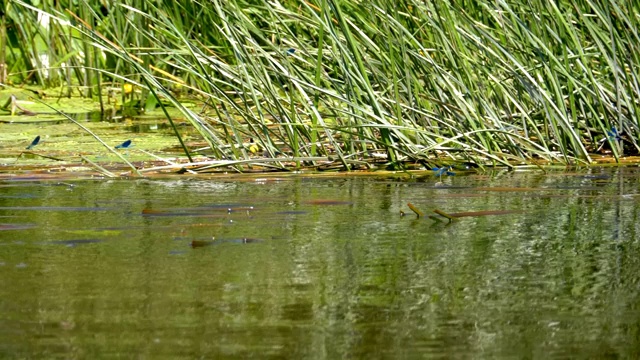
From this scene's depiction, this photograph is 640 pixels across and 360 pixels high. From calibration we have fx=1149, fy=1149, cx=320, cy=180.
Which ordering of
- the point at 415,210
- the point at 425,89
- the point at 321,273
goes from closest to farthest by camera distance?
the point at 321,273 < the point at 415,210 < the point at 425,89

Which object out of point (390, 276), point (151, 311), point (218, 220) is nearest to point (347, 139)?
point (218, 220)

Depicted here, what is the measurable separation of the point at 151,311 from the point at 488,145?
1917 mm

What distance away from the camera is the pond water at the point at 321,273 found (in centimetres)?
146

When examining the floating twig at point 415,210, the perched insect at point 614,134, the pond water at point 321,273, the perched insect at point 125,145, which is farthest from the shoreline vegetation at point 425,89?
the floating twig at point 415,210

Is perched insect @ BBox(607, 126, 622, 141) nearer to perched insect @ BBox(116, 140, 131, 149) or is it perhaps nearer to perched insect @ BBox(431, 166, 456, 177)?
perched insect @ BBox(431, 166, 456, 177)

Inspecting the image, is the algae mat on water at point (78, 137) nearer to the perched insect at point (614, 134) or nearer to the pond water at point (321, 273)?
the pond water at point (321, 273)

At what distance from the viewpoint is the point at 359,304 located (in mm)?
1658

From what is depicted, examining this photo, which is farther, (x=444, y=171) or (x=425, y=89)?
(x=425, y=89)

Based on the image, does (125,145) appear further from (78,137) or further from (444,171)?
(444,171)

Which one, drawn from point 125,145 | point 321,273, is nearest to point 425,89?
point 125,145

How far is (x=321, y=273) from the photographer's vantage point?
1.87m

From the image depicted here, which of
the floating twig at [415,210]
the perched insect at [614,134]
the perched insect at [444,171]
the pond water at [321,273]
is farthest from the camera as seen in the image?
the perched insect at [614,134]

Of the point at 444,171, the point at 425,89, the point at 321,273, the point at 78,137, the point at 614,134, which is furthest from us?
the point at 78,137

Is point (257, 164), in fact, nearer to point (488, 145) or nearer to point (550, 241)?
point (488, 145)
